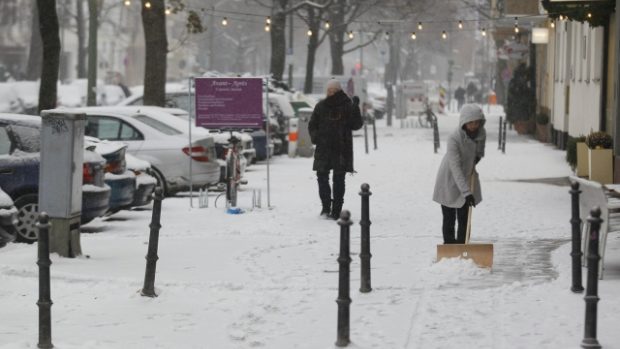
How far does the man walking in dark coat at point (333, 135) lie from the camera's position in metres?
18.1

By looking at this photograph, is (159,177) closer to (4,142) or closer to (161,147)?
(161,147)

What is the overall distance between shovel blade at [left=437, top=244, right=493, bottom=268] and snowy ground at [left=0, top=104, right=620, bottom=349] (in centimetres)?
12

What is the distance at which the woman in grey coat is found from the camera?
13.3 m

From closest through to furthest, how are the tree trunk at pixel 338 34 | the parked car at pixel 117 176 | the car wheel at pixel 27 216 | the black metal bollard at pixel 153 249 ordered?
the black metal bollard at pixel 153 249 < the car wheel at pixel 27 216 < the parked car at pixel 117 176 < the tree trunk at pixel 338 34

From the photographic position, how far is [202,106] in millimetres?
20234

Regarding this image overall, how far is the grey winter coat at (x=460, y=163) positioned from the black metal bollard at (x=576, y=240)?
221 centimetres

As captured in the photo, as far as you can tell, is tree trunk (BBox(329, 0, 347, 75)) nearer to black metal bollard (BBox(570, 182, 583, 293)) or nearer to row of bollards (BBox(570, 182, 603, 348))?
black metal bollard (BBox(570, 182, 583, 293))

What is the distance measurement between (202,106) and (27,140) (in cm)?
435

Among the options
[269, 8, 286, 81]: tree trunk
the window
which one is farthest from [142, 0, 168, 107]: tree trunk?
[269, 8, 286, 81]: tree trunk

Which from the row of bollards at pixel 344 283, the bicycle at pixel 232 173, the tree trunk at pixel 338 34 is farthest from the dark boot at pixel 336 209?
the tree trunk at pixel 338 34

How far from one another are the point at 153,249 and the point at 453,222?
11.3ft

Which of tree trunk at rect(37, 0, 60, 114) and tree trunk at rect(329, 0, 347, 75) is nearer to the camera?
tree trunk at rect(37, 0, 60, 114)

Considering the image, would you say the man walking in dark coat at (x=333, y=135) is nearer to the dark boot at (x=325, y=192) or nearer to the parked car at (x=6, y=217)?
the dark boot at (x=325, y=192)

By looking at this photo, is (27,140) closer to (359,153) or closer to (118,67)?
(359,153)
